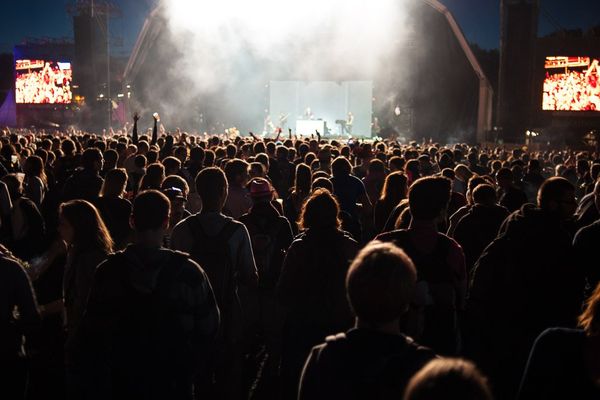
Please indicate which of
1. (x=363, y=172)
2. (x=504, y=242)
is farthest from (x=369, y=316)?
(x=363, y=172)

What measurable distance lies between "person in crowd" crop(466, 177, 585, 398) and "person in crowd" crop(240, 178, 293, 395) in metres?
1.60

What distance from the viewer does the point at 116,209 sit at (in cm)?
582

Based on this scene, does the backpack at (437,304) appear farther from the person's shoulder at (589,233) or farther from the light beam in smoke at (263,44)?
the light beam in smoke at (263,44)

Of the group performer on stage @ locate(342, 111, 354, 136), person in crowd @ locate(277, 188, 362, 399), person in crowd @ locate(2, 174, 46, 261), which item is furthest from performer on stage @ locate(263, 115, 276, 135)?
person in crowd @ locate(277, 188, 362, 399)

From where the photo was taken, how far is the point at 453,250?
13.1 feet

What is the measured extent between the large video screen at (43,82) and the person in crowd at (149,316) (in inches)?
1541

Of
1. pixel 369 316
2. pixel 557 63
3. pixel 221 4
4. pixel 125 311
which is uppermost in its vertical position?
pixel 221 4

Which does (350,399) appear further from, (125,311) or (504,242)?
(504,242)

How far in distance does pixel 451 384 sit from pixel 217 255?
10.7 feet

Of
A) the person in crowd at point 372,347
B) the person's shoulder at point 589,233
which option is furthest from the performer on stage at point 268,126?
the person in crowd at point 372,347

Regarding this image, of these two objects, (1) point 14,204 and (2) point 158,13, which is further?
(2) point 158,13

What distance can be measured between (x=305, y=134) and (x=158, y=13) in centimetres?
1004

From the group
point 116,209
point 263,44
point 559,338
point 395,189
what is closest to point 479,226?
point 395,189

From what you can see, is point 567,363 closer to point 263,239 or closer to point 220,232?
point 220,232
